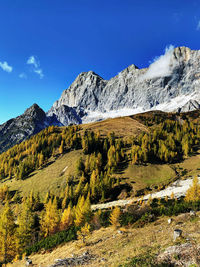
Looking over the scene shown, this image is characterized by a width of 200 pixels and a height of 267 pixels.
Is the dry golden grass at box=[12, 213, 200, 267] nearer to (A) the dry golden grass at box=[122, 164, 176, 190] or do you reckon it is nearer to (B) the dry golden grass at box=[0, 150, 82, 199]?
(A) the dry golden grass at box=[122, 164, 176, 190]

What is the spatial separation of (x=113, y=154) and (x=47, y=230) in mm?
→ 82047

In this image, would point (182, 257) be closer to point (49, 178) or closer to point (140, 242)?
point (140, 242)

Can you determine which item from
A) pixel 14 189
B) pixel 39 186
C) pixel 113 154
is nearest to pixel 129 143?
pixel 113 154

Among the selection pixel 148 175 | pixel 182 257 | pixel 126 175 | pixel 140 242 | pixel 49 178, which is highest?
pixel 49 178

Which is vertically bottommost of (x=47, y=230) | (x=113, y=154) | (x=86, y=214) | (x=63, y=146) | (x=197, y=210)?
(x=47, y=230)

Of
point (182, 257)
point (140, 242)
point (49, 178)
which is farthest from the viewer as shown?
point (49, 178)

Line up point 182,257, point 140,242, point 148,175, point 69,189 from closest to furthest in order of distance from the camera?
point 182,257
point 140,242
point 69,189
point 148,175

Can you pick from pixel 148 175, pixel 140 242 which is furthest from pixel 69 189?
pixel 140 242

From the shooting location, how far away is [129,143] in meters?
166

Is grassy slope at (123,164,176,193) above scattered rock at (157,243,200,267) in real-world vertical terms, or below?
below

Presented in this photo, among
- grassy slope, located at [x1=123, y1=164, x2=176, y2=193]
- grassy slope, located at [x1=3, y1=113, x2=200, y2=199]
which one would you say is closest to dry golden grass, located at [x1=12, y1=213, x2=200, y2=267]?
grassy slope, located at [x1=123, y1=164, x2=176, y2=193]

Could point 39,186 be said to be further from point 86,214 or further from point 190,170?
point 190,170

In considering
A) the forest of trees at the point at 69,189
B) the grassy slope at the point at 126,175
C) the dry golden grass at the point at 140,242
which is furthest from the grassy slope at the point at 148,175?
the dry golden grass at the point at 140,242

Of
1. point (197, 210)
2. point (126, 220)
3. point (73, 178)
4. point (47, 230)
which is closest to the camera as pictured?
point (197, 210)
